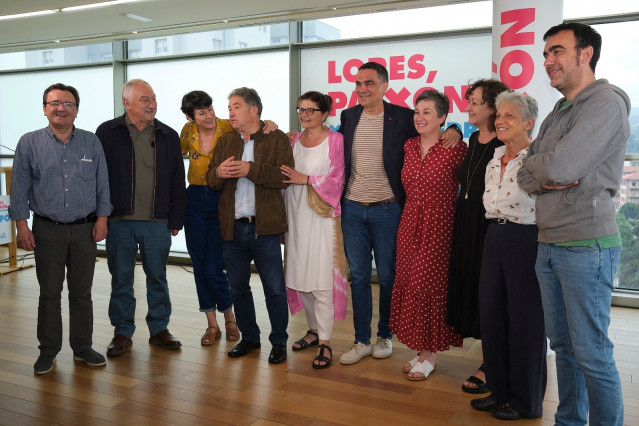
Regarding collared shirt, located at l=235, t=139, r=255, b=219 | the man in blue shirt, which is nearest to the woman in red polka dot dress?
collared shirt, located at l=235, t=139, r=255, b=219

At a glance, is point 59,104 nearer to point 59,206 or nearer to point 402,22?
point 59,206

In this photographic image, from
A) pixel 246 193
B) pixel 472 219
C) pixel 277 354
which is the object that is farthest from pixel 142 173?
pixel 472 219

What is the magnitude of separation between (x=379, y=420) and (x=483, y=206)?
1.23m

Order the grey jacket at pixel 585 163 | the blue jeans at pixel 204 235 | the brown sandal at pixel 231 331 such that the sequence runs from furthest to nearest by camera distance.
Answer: the brown sandal at pixel 231 331
the blue jeans at pixel 204 235
the grey jacket at pixel 585 163

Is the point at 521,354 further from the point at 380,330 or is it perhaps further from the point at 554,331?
the point at 380,330

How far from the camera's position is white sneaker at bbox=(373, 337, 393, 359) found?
391 centimetres

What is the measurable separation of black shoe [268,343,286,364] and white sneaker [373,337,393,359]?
601mm

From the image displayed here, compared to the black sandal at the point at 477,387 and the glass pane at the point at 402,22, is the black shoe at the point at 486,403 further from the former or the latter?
the glass pane at the point at 402,22

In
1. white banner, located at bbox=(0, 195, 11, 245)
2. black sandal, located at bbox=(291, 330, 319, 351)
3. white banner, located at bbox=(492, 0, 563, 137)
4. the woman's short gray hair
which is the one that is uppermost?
white banner, located at bbox=(492, 0, 563, 137)

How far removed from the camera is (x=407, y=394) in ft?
10.9

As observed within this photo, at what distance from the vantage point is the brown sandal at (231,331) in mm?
4332

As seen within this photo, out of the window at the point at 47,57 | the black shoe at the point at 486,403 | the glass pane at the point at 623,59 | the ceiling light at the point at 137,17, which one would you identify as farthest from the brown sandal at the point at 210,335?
the window at the point at 47,57

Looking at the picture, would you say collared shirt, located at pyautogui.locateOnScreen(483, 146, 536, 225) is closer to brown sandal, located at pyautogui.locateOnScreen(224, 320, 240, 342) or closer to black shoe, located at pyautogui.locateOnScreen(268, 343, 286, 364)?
black shoe, located at pyautogui.locateOnScreen(268, 343, 286, 364)

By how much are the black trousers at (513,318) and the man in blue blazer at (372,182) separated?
32.2 inches
